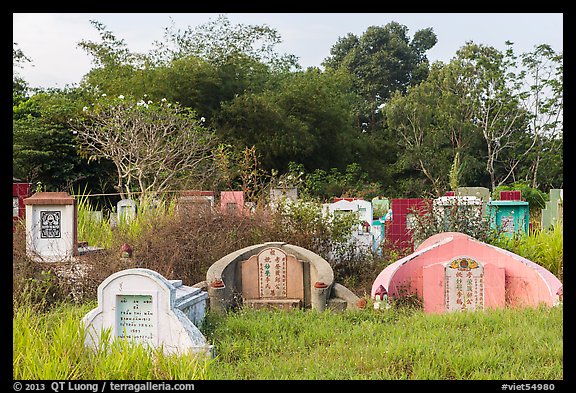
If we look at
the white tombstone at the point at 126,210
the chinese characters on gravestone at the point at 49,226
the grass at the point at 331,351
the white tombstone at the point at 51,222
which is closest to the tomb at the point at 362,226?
the white tombstone at the point at 126,210

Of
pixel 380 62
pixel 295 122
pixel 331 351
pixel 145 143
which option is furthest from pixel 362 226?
pixel 380 62

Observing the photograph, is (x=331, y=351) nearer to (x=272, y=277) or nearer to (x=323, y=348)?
(x=323, y=348)

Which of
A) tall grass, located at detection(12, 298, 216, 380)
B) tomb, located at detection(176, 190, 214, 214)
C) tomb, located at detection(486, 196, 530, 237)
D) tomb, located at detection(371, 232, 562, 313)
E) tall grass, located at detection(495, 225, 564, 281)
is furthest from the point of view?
tomb, located at detection(486, 196, 530, 237)

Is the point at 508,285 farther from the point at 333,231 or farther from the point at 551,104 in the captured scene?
the point at 551,104

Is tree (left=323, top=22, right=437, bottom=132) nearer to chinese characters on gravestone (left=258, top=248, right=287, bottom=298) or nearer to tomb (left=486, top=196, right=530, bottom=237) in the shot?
tomb (left=486, top=196, right=530, bottom=237)

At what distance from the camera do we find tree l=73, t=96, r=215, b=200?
48.1 ft

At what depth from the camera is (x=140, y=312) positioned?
5480 millimetres

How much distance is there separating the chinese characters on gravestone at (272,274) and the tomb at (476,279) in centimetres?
108

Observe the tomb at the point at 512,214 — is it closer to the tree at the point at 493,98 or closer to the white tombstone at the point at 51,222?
the white tombstone at the point at 51,222

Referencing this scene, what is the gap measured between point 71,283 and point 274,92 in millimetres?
16865

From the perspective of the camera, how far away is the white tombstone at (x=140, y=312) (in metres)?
5.37

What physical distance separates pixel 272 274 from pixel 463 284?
203 centimetres

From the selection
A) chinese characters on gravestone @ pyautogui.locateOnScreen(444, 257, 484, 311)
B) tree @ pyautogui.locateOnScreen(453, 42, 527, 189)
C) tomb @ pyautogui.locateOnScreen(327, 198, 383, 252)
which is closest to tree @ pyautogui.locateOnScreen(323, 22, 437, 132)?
tree @ pyautogui.locateOnScreen(453, 42, 527, 189)

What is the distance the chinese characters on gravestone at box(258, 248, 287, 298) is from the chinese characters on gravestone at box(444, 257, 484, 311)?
1.76m
